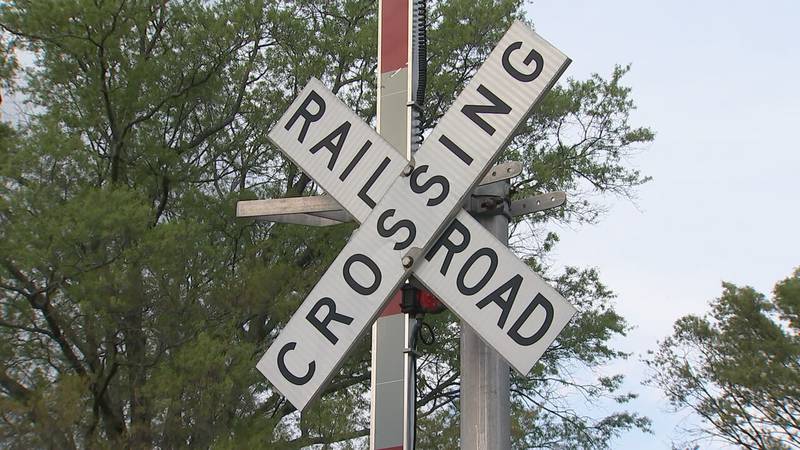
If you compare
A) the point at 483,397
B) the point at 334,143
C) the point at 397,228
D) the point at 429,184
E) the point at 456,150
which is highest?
the point at 334,143

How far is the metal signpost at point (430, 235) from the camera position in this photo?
418 centimetres

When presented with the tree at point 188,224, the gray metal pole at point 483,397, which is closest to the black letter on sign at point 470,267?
the gray metal pole at point 483,397

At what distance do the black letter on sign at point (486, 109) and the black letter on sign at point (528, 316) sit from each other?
76cm

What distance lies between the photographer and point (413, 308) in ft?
14.1

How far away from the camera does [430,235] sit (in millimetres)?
4258

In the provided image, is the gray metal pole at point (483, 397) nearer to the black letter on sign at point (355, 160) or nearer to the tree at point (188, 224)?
the black letter on sign at point (355, 160)

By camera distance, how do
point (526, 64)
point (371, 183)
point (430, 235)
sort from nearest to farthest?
point (430, 235) → point (526, 64) → point (371, 183)

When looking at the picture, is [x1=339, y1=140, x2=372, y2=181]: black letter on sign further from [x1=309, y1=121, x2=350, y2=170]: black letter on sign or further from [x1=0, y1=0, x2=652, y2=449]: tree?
[x1=0, y1=0, x2=652, y2=449]: tree

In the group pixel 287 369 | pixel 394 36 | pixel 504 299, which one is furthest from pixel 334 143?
pixel 504 299

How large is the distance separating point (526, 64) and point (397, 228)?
0.85m

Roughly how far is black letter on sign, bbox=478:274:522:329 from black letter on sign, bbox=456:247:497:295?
0.06m

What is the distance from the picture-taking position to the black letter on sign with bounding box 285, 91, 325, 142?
189 inches

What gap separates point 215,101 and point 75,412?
561cm

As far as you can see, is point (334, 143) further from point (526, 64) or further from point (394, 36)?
point (526, 64)
